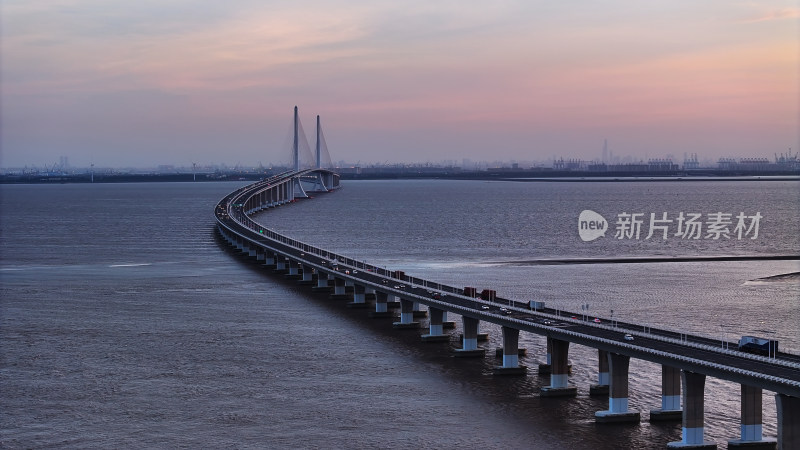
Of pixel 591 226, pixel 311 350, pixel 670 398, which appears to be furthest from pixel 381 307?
pixel 591 226

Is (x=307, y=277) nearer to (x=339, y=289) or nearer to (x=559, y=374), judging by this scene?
(x=339, y=289)

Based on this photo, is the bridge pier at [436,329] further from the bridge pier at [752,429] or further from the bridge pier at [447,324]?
the bridge pier at [752,429]

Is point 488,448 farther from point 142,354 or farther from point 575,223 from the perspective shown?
point 575,223

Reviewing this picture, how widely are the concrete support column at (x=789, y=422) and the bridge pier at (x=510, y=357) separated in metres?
13.8

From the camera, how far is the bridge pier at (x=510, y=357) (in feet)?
129

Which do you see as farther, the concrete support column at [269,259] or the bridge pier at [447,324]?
the concrete support column at [269,259]

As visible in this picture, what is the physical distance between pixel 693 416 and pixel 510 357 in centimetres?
1146

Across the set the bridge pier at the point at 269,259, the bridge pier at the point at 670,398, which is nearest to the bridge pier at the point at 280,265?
the bridge pier at the point at 269,259

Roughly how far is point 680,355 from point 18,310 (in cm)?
3970

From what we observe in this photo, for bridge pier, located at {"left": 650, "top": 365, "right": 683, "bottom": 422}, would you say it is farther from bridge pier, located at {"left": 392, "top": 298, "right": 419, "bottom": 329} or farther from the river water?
bridge pier, located at {"left": 392, "top": 298, "right": 419, "bottom": 329}

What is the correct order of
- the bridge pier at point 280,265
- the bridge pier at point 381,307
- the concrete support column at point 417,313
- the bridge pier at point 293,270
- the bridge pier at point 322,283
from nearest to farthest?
1. the concrete support column at point 417,313
2. the bridge pier at point 381,307
3. the bridge pier at point 322,283
4. the bridge pier at point 293,270
5. the bridge pier at point 280,265

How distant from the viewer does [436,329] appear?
47438 mm

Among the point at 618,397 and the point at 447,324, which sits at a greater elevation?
the point at 618,397

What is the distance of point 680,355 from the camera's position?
101 ft
